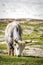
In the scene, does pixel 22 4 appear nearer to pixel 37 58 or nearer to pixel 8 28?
pixel 8 28

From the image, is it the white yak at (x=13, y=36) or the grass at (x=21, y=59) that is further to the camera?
the white yak at (x=13, y=36)

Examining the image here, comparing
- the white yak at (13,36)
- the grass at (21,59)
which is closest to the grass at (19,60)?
the grass at (21,59)

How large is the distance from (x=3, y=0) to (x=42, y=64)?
1.22 m

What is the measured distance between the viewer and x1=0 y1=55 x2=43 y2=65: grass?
299cm

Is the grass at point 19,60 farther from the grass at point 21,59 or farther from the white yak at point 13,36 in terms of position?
the white yak at point 13,36

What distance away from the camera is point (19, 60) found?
119 inches

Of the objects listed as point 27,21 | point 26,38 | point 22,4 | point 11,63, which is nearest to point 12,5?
point 22,4

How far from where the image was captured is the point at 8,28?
3.14m

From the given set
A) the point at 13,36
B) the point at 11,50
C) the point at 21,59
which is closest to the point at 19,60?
the point at 21,59

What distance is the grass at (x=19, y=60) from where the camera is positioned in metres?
2.99

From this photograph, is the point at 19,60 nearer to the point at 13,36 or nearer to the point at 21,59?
the point at 21,59

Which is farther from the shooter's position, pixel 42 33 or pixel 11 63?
pixel 42 33

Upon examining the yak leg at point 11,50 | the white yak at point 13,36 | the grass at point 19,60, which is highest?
the white yak at point 13,36

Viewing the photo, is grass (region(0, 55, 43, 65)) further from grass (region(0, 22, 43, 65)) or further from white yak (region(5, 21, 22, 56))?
white yak (region(5, 21, 22, 56))
